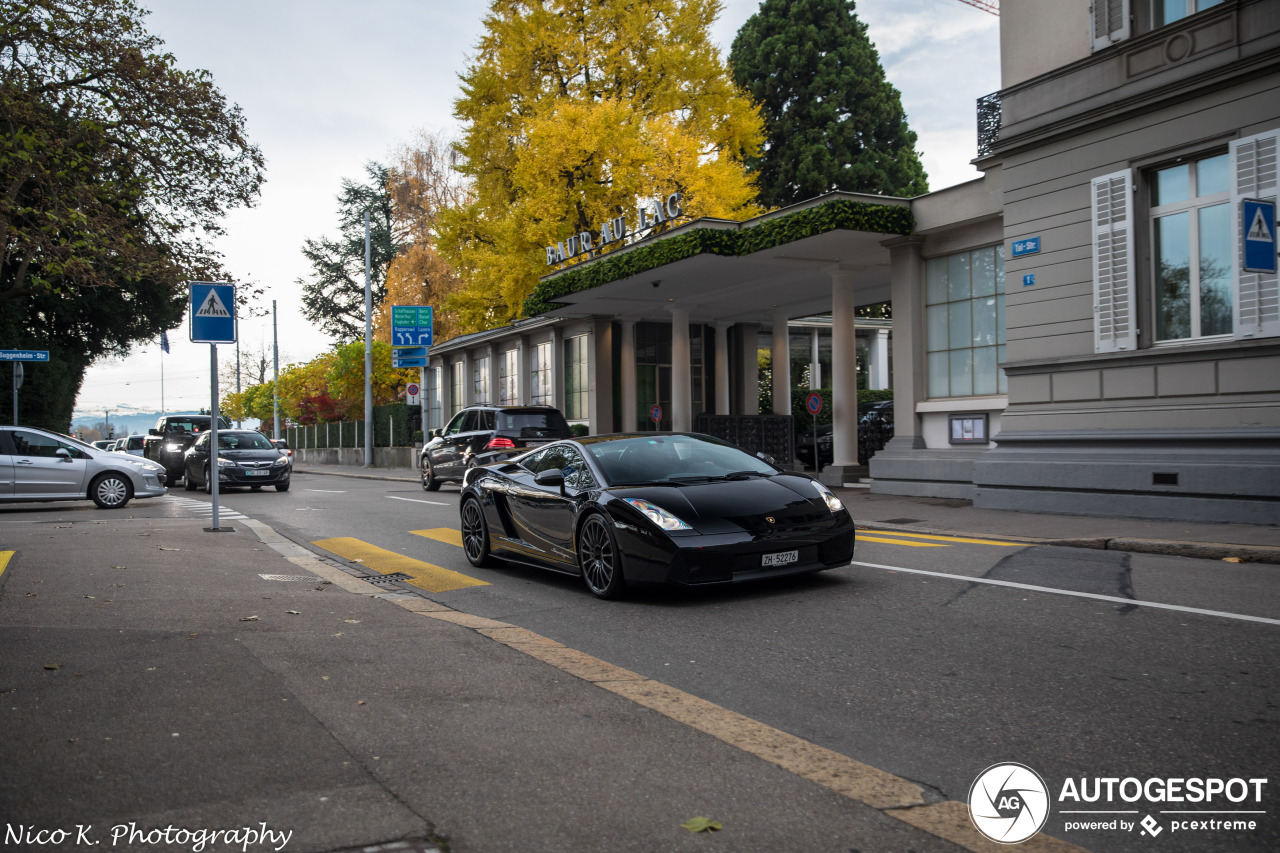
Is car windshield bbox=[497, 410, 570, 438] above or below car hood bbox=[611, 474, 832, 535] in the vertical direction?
above

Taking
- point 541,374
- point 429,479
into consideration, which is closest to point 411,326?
point 541,374

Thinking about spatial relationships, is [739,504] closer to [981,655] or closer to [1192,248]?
[981,655]

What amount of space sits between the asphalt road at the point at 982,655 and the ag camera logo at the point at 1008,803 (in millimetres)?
57

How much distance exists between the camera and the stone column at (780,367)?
27.0 m

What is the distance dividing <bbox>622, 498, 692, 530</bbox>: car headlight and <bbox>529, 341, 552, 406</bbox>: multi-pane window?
25.0 m

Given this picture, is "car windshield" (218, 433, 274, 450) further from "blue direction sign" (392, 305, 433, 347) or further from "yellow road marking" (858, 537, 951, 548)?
"yellow road marking" (858, 537, 951, 548)

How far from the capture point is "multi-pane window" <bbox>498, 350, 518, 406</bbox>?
1396 inches

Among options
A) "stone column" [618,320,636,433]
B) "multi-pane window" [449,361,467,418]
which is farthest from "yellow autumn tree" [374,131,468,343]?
"stone column" [618,320,636,433]

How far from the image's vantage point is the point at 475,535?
9766mm

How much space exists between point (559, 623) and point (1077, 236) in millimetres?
9883

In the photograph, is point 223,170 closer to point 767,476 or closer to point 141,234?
point 141,234

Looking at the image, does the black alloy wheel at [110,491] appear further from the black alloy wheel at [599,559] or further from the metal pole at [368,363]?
the metal pole at [368,363]

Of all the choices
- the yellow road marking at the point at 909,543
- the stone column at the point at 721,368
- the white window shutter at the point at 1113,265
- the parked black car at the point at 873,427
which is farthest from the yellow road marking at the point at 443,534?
the stone column at the point at 721,368

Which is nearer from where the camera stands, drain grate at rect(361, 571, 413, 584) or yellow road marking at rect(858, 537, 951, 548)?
drain grate at rect(361, 571, 413, 584)
